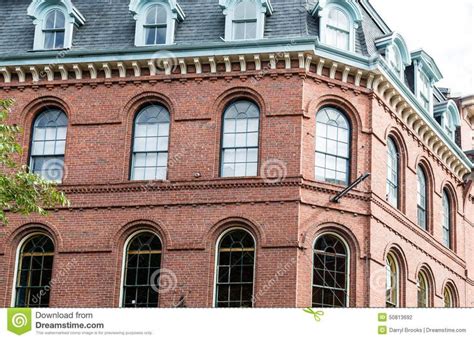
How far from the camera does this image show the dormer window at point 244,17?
2533 centimetres

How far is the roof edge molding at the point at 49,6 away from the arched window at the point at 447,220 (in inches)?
552

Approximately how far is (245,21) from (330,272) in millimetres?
7293

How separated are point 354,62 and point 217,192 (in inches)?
206

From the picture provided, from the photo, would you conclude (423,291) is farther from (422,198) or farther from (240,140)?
(240,140)

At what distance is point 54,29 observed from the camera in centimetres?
2652

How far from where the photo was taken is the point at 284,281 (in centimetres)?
2314

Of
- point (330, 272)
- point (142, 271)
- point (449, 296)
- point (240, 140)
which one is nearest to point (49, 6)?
point (240, 140)

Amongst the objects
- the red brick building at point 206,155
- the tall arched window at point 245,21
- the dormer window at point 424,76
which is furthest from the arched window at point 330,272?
the dormer window at point 424,76

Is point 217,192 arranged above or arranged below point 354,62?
below
